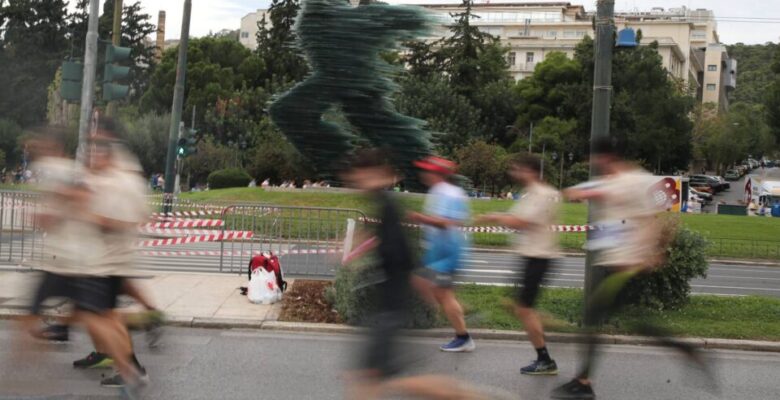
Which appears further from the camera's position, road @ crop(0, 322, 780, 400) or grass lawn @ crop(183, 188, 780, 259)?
grass lawn @ crop(183, 188, 780, 259)

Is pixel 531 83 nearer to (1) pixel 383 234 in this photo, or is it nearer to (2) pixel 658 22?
(2) pixel 658 22

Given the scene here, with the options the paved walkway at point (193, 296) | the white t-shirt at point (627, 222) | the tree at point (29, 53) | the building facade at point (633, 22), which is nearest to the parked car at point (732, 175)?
the building facade at point (633, 22)

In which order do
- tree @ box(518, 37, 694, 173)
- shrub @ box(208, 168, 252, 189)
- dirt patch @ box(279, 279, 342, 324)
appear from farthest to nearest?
tree @ box(518, 37, 694, 173), shrub @ box(208, 168, 252, 189), dirt patch @ box(279, 279, 342, 324)

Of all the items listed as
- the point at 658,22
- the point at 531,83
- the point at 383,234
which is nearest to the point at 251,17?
the point at 658,22

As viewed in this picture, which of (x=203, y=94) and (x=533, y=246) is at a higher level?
(x=203, y=94)

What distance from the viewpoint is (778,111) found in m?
42.5

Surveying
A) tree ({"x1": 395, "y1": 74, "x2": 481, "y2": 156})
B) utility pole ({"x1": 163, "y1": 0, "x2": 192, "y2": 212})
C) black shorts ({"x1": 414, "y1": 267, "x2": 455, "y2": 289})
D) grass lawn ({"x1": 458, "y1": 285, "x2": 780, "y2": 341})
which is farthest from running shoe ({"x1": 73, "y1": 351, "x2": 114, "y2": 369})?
tree ({"x1": 395, "y1": 74, "x2": 481, "y2": 156})

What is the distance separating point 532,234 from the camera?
22.6 ft

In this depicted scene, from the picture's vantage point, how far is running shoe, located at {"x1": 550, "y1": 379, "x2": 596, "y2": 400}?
6.43m

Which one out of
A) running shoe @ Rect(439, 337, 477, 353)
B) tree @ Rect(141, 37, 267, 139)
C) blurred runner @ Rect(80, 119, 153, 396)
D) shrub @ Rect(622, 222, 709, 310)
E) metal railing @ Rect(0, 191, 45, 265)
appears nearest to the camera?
blurred runner @ Rect(80, 119, 153, 396)

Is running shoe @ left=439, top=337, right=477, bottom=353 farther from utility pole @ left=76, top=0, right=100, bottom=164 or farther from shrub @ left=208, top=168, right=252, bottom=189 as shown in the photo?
shrub @ left=208, top=168, right=252, bottom=189

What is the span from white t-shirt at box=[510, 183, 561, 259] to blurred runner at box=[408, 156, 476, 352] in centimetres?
55

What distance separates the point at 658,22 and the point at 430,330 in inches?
4320

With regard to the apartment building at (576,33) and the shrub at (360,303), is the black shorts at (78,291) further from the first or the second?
the apartment building at (576,33)
